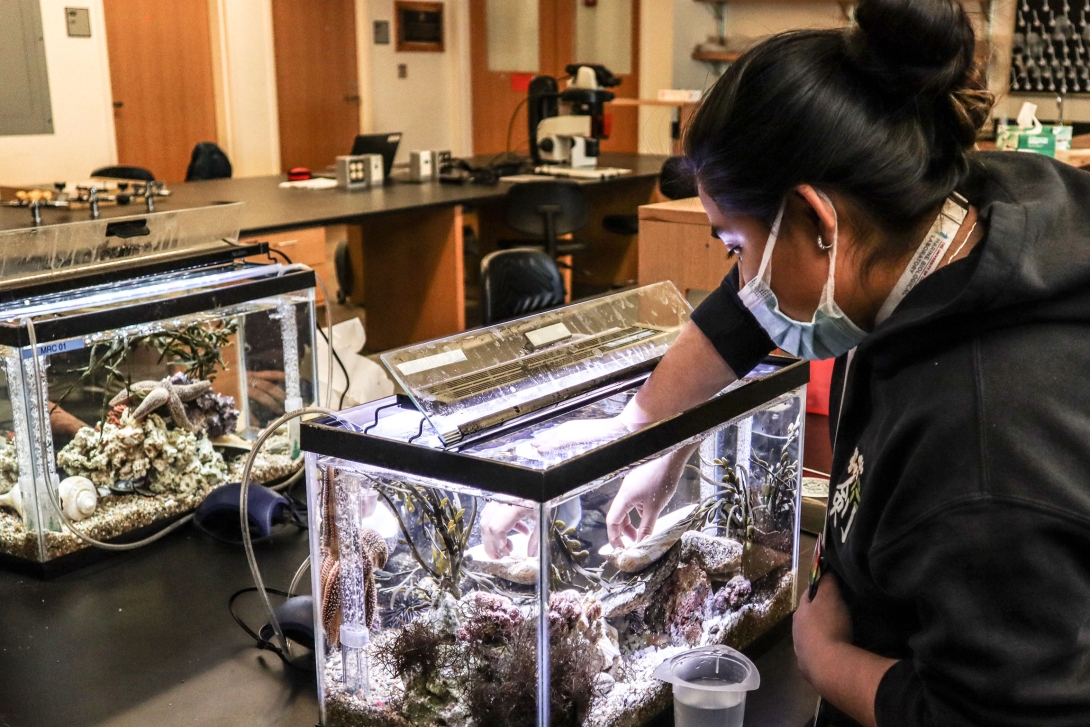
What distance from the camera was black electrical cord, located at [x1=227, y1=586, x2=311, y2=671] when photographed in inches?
44.8

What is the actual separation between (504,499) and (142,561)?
31.4 inches

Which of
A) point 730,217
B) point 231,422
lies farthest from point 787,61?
point 231,422

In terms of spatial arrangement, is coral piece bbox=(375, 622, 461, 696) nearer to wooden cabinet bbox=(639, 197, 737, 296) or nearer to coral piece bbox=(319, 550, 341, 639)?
coral piece bbox=(319, 550, 341, 639)

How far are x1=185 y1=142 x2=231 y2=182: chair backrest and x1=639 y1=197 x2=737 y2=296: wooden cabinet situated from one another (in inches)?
145

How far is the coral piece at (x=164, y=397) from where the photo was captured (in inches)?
63.3

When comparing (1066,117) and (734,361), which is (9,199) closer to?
(734,361)

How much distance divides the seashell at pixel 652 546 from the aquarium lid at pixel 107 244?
1014 millimetres

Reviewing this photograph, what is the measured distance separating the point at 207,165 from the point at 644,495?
5.00 metres

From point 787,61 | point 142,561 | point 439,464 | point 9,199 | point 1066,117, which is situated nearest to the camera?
point 787,61

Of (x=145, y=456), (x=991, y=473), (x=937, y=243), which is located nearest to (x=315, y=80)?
(x=145, y=456)

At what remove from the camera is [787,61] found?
77cm

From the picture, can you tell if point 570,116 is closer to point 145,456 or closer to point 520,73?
point 145,456

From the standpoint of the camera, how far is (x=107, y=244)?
1.70 m

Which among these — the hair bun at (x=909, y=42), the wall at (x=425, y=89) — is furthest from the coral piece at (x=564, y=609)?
the wall at (x=425, y=89)
